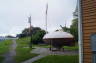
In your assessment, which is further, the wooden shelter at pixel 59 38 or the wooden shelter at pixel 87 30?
the wooden shelter at pixel 59 38

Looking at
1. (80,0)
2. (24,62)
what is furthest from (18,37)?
(80,0)

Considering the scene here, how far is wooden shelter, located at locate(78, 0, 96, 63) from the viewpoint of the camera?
12859mm

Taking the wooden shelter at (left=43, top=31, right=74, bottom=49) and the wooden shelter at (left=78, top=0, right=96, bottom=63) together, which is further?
the wooden shelter at (left=43, top=31, right=74, bottom=49)

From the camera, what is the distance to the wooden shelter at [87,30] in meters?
12.9

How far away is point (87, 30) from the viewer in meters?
13.1

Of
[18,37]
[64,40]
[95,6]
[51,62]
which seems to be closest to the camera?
[95,6]

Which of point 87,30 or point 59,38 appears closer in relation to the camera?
point 87,30

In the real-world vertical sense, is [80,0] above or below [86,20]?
above

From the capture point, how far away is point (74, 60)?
82.0 feet

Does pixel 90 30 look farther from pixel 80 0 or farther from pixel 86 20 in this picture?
pixel 80 0

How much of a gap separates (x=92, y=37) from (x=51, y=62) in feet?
39.6

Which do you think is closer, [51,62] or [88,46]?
[88,46]

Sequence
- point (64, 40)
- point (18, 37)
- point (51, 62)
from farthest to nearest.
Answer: point (18, 37) < point (64, 40) < point (51, 62)

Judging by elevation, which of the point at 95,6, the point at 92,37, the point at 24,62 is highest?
the point at 95,6
